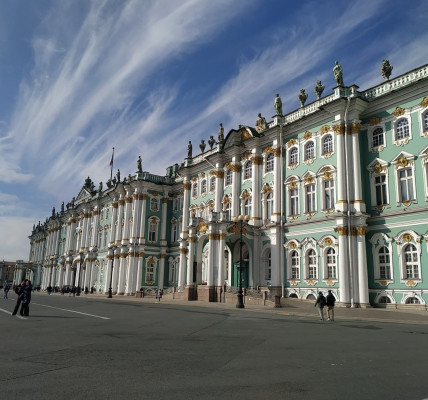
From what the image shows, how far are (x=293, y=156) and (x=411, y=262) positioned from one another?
14154 mm

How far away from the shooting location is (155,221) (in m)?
59.8

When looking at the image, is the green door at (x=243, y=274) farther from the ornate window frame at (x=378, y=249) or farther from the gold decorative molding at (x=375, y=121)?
the gold decorative molding at (x=375, y=121)

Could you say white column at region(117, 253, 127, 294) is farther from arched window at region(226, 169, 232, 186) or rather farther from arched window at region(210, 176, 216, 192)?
arched window at region(226, 169, 232, 186)

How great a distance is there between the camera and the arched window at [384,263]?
30.4 m

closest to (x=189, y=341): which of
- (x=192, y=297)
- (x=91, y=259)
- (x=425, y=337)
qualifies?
(x=425, y=337)

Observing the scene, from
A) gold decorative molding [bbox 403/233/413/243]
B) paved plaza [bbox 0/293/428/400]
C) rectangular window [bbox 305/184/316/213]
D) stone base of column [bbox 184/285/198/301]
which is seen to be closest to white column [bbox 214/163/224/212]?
stone base of column [bbox 184/285/198/301]

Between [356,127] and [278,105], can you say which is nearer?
[356,127]

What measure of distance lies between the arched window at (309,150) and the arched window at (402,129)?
7365 millimetres

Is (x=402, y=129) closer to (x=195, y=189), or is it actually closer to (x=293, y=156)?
(x=293, y=156)

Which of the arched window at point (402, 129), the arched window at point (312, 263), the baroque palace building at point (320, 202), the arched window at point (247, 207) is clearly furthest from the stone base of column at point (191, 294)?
the arched window at point (402, 129)

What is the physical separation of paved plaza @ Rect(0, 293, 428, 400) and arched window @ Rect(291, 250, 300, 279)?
68.8 feet

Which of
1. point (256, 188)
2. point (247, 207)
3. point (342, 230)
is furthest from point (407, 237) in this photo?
point (247, 207)

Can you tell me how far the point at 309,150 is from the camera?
3731 cm

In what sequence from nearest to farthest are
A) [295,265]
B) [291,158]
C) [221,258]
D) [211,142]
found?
[295,265], [291,158], [221,258], [211,142]
